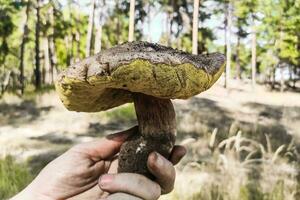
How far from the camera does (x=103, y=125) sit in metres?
14.8

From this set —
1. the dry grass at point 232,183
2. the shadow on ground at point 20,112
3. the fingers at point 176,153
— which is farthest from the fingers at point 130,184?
the shadow on ground at point 20,112

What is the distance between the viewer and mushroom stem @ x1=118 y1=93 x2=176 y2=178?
166 cm

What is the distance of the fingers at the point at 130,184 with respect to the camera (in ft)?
5.44

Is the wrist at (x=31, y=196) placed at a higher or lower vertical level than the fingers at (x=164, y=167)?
lower

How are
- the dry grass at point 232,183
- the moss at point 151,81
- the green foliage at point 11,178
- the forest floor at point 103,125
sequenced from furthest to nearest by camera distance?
the forest floor at point 103,125 → the green foliage at point 11,178 → the dry grass at point 232,183 → the moss at point 151,81

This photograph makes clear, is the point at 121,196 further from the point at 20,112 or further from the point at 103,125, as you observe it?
the point at 20,112

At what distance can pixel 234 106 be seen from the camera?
2020 cm

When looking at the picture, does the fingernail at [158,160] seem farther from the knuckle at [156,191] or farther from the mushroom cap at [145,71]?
the mushroom cap at [145,71]

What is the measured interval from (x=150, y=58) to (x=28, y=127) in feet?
46.5

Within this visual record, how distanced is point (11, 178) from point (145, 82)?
19.4 feet

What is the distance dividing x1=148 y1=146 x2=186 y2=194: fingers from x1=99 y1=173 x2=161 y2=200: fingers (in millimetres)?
47

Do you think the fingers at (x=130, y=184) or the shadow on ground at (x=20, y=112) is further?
the shadow on ground at (x=20, y=112)

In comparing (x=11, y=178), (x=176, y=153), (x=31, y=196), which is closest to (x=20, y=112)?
(x=11, y=178)

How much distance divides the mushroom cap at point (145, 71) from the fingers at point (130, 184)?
301 millimetres
